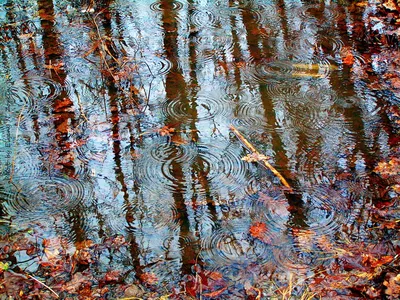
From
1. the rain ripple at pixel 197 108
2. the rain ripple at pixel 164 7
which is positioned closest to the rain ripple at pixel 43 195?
the rain ripple at pixel 197 108

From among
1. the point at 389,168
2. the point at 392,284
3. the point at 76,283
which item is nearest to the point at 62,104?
the point at 76,283

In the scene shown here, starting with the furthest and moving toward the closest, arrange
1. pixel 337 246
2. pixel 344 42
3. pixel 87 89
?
pixel 344 42 < pixel 87 89 < pixel 337 246

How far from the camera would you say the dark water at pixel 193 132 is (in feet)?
12.9

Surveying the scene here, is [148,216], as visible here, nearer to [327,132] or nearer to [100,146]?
[100,146]

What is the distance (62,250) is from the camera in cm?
383

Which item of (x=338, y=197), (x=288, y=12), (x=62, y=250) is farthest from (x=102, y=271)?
(x=288, y=12)

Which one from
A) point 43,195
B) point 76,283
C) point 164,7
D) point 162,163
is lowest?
point 76,283

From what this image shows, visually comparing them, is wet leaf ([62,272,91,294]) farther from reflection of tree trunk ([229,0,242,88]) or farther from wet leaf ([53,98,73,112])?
reflection of tree trunk ([229,0,242,88])

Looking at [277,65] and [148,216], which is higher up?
[277,65]

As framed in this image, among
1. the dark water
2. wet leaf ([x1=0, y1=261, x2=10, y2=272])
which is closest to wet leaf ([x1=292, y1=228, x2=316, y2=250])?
the dark water

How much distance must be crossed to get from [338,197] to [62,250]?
235cm

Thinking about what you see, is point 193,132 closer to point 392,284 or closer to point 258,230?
point 258,230

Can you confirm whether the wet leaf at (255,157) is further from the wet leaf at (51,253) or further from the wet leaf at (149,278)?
the wet leaf at (51,253)

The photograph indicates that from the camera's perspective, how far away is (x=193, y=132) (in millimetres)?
5000
